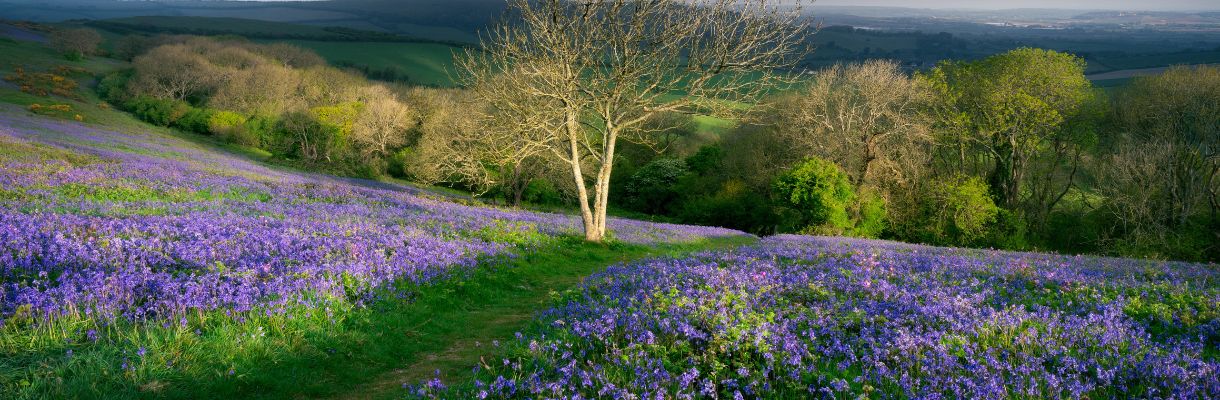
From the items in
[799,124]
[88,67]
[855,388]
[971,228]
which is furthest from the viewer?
[88,67]

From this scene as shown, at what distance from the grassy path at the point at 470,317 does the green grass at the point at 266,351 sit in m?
0.03

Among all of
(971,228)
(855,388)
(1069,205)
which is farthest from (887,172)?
(855,388)

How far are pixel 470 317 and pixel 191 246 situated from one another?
463cm

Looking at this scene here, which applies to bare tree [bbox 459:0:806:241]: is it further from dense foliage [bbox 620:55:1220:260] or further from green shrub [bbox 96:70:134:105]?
green shrub [bbox 96:70:134:105]

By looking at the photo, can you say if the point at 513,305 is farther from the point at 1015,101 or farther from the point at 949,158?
the point at 949,158

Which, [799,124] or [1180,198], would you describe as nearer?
[1180,198]

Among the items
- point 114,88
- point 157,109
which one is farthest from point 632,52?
point 114,88

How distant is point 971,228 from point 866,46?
142385mm

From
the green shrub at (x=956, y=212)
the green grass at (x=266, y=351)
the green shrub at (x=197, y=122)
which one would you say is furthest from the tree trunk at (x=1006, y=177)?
the green shrub at (x=197, y=122)

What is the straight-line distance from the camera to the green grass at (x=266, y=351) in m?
5.87

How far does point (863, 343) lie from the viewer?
21.2ft

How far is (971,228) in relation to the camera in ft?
149

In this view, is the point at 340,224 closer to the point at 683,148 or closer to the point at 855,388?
the point at 855,388

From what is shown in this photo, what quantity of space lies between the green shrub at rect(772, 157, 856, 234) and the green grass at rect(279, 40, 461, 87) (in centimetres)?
11706
